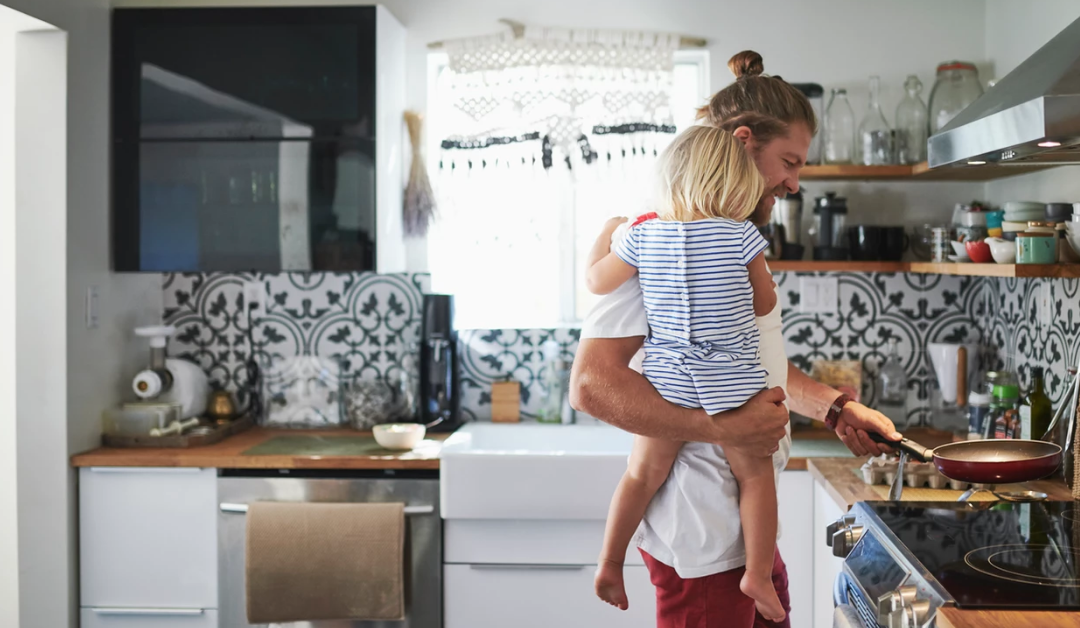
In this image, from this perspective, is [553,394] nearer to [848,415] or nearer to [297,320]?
[297,320]

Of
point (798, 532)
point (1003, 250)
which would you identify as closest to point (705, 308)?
point (1003, 250)

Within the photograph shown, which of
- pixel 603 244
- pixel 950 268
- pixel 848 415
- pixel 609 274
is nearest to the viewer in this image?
pixel 609 274

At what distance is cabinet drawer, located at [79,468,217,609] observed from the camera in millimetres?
2773

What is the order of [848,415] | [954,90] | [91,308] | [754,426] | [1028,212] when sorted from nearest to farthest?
[754,426] < [848,415] < [1028,212] < [91,308] < [954,90]

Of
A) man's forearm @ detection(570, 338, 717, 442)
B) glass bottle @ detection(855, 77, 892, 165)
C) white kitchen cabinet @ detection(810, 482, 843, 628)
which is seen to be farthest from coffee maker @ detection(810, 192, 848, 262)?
man's forearm @ detection(570, 338, 717, 442)

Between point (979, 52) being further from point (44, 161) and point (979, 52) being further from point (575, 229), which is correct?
point (44, 161)

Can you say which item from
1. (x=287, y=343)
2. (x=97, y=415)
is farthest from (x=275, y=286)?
(x=97, y=415)

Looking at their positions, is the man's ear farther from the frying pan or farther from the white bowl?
the white bowl

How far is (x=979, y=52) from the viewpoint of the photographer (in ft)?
Answer: 10.2

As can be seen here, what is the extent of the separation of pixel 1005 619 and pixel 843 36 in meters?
2.34

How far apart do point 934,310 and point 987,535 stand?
1.62m

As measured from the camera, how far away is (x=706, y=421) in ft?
4.87

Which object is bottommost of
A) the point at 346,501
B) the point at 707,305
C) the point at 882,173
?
the point at 346,501

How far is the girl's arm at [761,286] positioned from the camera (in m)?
1.56
